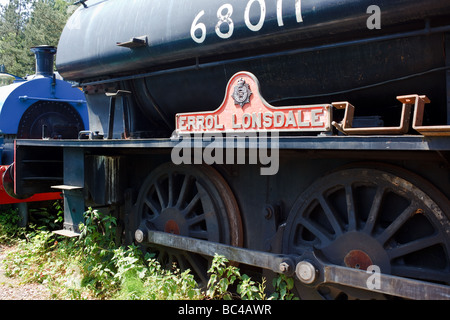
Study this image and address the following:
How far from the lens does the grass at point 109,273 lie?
11.0 feet

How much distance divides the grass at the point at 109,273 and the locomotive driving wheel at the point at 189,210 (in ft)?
0.48

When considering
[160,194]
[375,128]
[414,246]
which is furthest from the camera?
[160,194]

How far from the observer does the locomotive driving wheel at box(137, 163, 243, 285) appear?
11.9ft

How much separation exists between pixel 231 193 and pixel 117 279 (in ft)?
4.67

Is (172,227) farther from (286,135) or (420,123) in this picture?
(420,123)

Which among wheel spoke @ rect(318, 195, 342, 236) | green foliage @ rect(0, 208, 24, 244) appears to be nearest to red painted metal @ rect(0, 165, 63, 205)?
green foliage @ rect(0, 208, 24, 244)

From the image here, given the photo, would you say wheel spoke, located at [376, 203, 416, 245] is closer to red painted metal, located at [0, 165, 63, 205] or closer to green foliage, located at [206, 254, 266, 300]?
green foliage, located at [206, 254, 266, 300]

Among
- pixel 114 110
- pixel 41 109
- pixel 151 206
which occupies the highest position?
pixel 41 109

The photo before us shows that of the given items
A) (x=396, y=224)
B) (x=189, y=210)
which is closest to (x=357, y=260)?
(x=396, y=224)

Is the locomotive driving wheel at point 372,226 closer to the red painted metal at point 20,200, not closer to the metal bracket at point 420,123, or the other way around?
the metal bracket at point 420,123

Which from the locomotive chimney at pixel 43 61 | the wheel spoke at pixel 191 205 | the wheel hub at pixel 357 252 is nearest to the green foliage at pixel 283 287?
the wheel hub at pixel 357 252

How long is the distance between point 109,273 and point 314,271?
2.26m

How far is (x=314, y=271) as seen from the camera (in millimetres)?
2834

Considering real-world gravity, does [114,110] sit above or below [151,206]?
above
